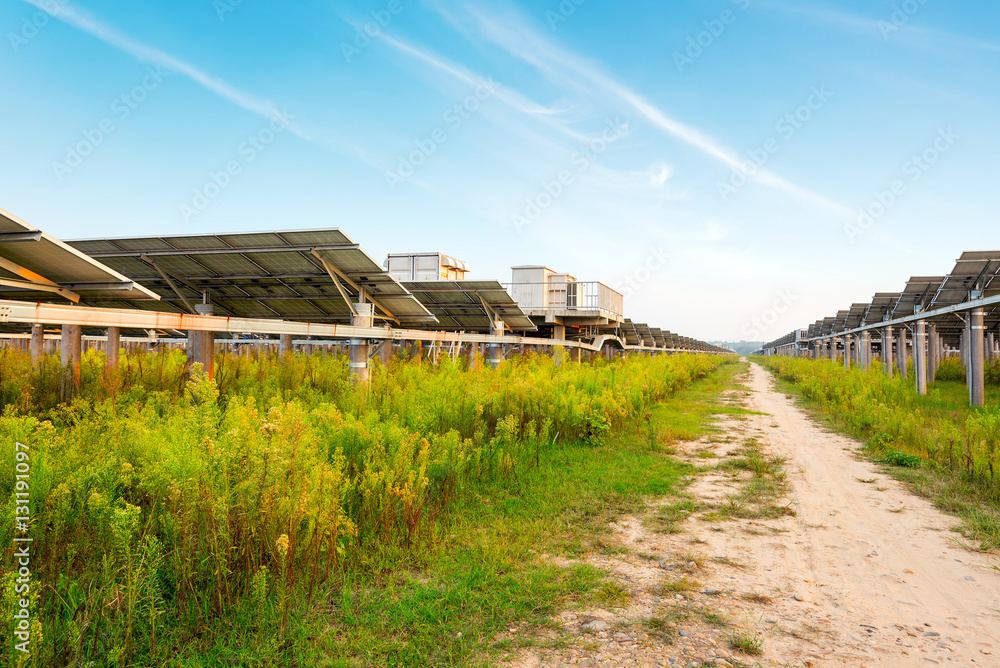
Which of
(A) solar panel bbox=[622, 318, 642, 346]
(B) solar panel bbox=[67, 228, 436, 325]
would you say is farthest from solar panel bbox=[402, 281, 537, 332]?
(A) solar panel bbox=[622, 318, 642, 346]

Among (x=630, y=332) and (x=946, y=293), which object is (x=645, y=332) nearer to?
(x=630, y=332)

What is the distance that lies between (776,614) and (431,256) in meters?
24.4

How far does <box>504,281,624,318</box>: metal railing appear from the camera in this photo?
25.0 m

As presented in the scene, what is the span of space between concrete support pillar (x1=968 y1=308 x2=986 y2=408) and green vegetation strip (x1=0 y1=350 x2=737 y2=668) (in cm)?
1437

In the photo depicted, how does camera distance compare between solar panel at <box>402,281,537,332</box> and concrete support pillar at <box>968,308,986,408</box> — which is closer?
concrete support pillar at <box>968,308,986,408</box>

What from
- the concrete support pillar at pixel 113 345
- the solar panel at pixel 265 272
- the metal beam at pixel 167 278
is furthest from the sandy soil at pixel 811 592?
the metal beam at pixel 167 278

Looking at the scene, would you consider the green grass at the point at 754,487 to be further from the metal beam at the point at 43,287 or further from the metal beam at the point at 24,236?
the metal beam at the point at 43,287

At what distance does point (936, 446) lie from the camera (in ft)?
27.5

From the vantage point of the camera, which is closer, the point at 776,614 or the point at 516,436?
the point at 776,614

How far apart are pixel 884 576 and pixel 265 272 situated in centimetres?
1145

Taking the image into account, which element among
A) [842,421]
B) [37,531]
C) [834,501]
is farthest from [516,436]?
[842,421]

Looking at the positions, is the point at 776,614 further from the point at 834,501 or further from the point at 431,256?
the point at 431,256

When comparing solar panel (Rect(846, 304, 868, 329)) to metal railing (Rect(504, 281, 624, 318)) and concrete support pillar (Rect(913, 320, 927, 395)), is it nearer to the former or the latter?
concrete support pillar (Rect(913, 320, 927, 395))

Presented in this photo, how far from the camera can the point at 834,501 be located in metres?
6.45
